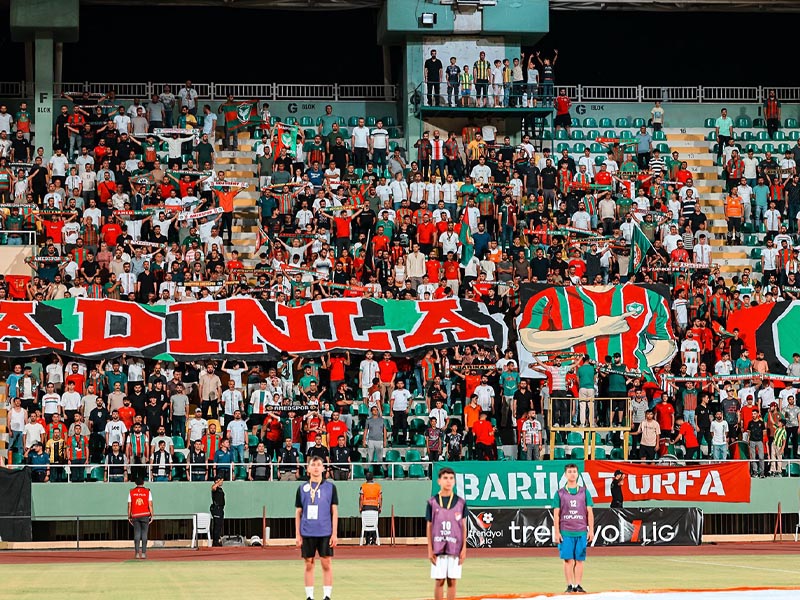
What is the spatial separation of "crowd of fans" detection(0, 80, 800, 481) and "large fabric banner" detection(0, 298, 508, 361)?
1.32 feet

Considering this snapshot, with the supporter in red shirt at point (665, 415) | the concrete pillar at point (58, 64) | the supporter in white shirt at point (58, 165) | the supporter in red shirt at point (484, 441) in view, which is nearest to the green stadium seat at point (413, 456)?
the supporter in red shirt at point (484, 441)

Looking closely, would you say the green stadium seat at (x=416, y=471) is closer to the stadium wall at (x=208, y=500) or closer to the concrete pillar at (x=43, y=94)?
the stadium wall at (x=208, y=500)

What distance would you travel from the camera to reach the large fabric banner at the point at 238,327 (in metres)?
33.0

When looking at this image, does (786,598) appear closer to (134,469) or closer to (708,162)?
(134,469)

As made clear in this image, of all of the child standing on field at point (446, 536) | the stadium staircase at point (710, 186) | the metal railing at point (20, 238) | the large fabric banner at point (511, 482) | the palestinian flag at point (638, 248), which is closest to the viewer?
the child standing on field at point (446, 536)

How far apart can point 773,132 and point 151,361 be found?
71.0 feet

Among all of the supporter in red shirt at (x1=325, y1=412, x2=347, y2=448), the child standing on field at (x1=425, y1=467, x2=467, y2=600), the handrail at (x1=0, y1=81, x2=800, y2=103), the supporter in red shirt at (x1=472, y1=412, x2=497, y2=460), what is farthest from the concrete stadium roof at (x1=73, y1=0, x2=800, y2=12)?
the child standing on field at (x1=425, y1=467, x2=467, y2=600)

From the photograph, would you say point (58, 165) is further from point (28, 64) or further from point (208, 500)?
point (208, 500)

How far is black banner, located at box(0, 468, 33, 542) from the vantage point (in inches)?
1182

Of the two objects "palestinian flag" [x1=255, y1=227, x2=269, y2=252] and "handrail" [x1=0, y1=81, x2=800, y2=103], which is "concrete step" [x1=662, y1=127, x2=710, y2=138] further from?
"palestinian flag" [x1=255, y1=227, x2=269, y2=252]

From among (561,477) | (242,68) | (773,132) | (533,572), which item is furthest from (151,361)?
(773,132)

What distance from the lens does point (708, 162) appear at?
44000 millimetres

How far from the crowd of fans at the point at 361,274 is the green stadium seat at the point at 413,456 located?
0.87 feet

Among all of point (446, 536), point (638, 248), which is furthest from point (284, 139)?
point (446, 536)
